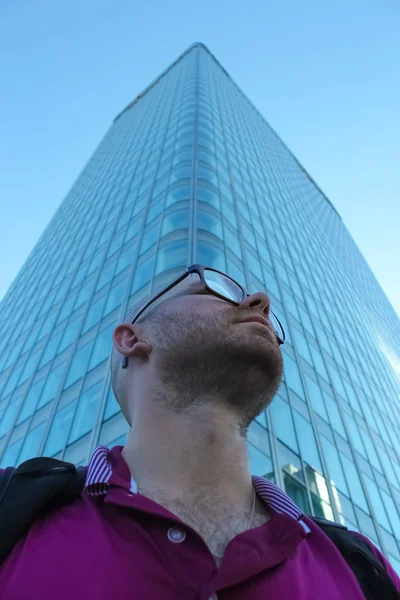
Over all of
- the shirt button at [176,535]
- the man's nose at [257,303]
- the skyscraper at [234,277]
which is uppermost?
the skyscraper at [234,277]

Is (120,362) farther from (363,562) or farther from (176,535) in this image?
(363,562)

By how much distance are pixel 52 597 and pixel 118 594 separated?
22 cm

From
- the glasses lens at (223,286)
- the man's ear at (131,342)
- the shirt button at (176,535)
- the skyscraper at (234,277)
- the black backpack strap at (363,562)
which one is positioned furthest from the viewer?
the skyscraper at (234,277)

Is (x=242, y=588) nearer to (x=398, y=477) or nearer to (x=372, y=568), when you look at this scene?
(x=372, y=568)

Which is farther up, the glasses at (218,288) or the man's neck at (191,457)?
the glasses at (218,288)

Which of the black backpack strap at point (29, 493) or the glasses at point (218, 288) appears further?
the glasses at point (218, 288)

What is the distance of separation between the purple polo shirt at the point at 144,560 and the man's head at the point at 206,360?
2.15 ft

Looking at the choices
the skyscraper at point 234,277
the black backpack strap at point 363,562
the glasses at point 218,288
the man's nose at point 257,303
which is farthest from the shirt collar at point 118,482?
the skyscraper at point 234,277

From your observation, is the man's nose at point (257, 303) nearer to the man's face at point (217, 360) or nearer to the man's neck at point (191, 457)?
the man's face at point (217, 360)

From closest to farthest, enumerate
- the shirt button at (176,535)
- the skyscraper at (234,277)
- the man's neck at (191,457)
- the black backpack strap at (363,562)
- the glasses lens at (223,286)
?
1. the shirt button at (176,535)
2. the black backpack strap at (363,562)
3. the man's neck at (191,457)
4. the glasses lens at (223,286)
5. the skyscraper at (234,277)

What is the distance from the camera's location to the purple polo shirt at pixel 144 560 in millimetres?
1539

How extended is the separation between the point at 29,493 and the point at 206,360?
1.14 meters

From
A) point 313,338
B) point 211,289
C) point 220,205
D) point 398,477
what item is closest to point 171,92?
point 220,205

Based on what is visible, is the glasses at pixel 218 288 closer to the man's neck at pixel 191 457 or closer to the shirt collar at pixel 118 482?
the man's neck at pixel 191 457
